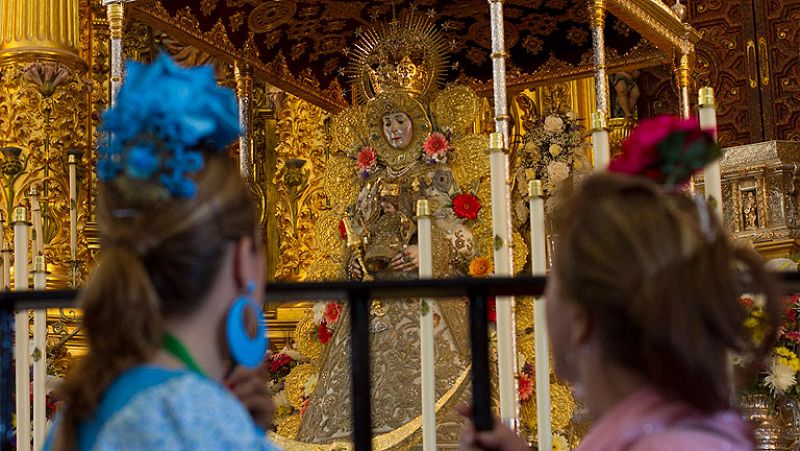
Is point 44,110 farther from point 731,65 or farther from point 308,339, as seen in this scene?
point 731,65

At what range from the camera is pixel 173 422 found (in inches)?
50.1

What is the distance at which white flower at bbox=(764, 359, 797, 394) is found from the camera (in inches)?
143

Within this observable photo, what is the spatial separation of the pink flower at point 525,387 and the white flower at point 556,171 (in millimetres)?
1721

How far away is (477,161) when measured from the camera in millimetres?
5258

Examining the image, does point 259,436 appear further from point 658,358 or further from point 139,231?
point 658,358

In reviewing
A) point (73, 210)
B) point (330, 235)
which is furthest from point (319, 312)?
point (73, 210)

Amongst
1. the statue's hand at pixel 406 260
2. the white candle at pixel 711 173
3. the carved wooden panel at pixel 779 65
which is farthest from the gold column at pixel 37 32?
the white candle at pixel 711 173

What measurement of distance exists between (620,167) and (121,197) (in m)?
0.50

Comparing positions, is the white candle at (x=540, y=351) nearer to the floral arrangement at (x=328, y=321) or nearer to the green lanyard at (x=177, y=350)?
the green lanyard at (x=177, y=350)

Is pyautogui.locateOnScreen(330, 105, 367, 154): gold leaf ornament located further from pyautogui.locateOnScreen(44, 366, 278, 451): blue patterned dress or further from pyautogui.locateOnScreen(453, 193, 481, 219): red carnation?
pyautogui.locateOnScreen(44, 366, 278, 451): blue patterned dress

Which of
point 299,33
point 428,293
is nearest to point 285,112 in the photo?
point 299,33

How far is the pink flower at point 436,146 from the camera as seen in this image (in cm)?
532

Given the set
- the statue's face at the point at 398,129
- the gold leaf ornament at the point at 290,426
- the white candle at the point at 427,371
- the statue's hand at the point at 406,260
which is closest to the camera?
the white candle at the point at 427,371

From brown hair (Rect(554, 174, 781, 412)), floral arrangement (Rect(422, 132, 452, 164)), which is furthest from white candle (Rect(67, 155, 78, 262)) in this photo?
brown hair (Rect(554, 174, 781, 412))
